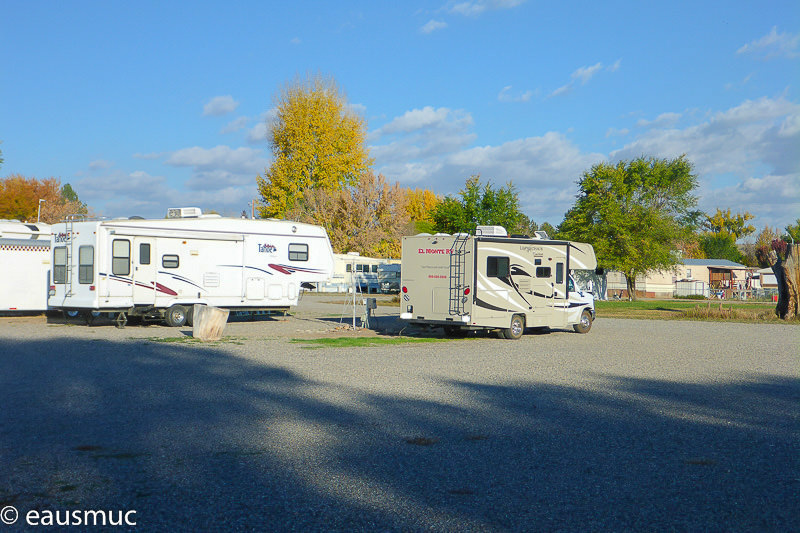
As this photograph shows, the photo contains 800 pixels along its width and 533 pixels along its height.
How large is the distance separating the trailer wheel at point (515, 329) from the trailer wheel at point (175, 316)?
935 centimetres

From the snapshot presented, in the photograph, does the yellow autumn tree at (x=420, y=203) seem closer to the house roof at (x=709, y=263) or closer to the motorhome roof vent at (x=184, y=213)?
the house roof at (x=709, y=263)

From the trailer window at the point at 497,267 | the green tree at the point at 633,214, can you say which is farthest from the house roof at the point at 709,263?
the trailer window at the point at 497,267

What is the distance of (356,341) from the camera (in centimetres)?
1762

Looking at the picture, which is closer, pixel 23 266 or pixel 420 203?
pixel 23 266

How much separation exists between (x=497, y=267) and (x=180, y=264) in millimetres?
9146

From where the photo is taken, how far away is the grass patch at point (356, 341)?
54.8 ft

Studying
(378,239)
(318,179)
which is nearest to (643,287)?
(378,239)

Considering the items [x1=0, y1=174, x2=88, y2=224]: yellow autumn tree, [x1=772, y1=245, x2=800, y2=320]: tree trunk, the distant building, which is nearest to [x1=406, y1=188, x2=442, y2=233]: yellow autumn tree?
the distant building

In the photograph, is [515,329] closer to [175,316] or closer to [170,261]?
[175,316]

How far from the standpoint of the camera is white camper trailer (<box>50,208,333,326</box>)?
771 inches

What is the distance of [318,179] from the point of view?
49.1 meters

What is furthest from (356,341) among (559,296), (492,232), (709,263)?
(709,263)

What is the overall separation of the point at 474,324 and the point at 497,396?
8212 mm

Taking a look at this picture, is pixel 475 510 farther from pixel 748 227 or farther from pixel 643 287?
pixel 748 227
